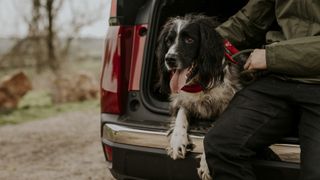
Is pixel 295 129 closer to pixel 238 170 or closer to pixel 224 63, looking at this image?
pixel 238 170

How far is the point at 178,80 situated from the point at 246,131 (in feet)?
2.45

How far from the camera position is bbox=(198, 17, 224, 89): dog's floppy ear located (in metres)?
3.41

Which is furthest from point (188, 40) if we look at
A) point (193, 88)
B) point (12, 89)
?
point (12, 89)

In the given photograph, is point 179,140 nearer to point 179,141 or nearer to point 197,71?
point 179,141

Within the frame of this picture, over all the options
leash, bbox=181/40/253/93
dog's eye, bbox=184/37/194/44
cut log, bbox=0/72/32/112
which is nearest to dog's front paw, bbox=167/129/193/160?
leash, bbox=181/40/253/93

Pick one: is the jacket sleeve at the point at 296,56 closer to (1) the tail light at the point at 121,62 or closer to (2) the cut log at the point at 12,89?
(1) the tail light at the point at 121,62

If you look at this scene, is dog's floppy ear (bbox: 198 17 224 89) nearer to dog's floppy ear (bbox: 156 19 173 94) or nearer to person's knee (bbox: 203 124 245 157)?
dog's floppy ear (bbox: 156 19 173 94)

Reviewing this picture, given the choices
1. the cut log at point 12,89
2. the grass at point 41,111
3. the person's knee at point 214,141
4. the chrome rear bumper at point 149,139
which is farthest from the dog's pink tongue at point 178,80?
the cut log at point 12,89

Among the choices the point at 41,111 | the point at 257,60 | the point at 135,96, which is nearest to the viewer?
the point at 257,60

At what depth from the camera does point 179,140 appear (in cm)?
321

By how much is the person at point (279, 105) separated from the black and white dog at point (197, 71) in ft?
1.19

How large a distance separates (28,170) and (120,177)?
Result: 8.23ft

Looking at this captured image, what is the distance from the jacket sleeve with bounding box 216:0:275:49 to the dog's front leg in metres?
0.62

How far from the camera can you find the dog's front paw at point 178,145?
3.17 metres
